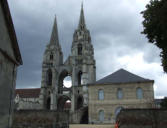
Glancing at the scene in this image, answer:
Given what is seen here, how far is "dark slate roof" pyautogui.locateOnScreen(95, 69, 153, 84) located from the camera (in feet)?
98.1

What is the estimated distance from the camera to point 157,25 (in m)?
12.2

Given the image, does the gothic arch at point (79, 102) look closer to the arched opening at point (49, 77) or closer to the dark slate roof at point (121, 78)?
the arched opening at point (49, 77)

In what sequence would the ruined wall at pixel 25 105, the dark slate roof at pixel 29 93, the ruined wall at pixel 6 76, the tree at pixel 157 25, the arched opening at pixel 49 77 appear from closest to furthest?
the ruined wall at pixel 6 76 < the tree at pixel 157 25 < the ruined wall at pixel 25 105 < the arched opening at pixel 49 77 < the dark slate roof at pixel 29 93

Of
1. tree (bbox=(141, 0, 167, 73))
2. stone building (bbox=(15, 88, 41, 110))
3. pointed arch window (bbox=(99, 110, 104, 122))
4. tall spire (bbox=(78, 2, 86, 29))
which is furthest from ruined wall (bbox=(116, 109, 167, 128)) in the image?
tall spire (bbox=(78, 2, 86, 29))

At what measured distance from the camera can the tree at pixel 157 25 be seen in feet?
37.9

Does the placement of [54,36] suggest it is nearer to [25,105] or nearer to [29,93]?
[29,93]

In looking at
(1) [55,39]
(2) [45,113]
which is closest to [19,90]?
(1) [55,39]

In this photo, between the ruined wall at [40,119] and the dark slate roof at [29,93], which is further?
the dark slate roof at [29,93]

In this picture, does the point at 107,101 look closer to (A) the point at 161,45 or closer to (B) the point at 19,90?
(A) the point at 161,45

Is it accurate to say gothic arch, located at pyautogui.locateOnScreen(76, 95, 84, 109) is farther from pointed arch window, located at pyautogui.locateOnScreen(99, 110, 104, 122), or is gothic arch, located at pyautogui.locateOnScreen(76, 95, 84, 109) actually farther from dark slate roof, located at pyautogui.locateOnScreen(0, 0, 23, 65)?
dark slate roof, located at pyautogui.locateOnScreen(0, 0, 23, 65)

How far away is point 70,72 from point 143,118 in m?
41.0

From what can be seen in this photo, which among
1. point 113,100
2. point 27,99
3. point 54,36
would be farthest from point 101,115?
point 54,36

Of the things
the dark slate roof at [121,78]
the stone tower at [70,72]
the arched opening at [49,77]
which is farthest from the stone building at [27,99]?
the dark slate roof at [121,78]

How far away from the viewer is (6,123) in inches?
392
